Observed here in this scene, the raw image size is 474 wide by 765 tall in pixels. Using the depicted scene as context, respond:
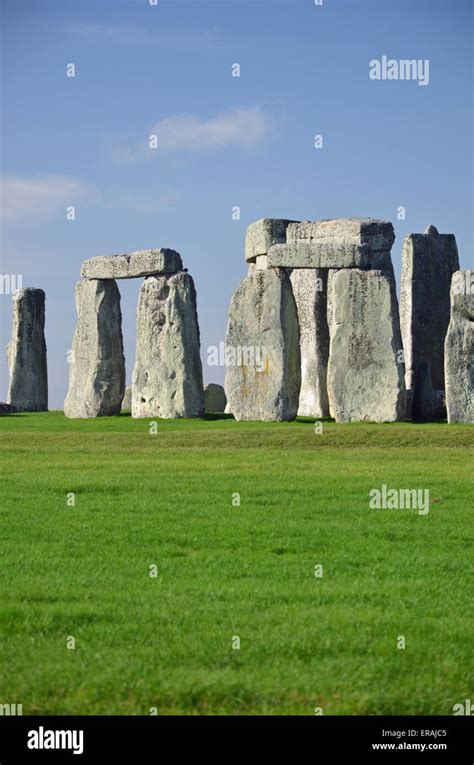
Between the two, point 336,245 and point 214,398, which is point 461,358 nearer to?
point 336,245

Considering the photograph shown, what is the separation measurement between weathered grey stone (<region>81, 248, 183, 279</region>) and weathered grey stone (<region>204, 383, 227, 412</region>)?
22.1 ft

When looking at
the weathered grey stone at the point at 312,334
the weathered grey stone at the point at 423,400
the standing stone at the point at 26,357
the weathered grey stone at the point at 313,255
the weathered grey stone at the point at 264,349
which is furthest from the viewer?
the standing stone at the point at 26,357

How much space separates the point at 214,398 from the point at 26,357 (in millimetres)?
5002

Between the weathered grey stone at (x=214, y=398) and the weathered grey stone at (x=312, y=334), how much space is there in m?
4.58

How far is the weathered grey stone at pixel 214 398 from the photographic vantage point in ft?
108

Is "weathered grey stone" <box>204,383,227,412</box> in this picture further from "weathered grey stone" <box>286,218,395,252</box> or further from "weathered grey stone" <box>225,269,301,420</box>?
"weathered grey stone" <box>225,269,301,420</box>

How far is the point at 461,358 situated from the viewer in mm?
22453

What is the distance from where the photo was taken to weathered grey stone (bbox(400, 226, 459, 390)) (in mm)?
28984

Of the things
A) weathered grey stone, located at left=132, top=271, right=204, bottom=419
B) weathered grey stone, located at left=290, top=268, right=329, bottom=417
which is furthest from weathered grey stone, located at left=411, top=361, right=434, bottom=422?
weathered grey stone, located at left=132, top=271, right=204, bottom=419

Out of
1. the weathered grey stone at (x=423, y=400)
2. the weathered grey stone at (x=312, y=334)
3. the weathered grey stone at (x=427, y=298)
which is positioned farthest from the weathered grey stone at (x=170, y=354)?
the weathered grey stone at (x=427, y=298)

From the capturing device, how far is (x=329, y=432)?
2066cm
